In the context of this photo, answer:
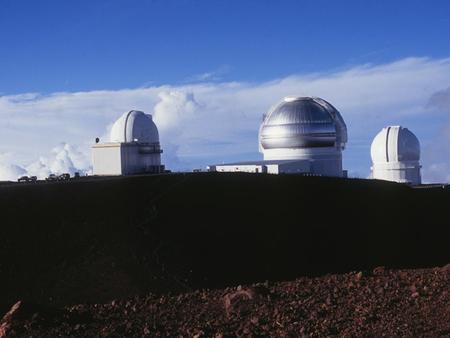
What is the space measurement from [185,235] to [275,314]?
8970 mm

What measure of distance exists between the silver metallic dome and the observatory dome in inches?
422

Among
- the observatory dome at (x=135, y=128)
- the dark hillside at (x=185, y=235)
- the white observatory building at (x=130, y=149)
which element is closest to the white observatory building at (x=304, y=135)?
the observatory dome at (x=135, y=128)

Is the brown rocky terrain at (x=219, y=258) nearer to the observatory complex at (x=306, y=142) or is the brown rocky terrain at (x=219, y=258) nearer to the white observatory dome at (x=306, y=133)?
the observatory complex at (x=306, y=142)

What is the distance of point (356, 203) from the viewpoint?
22750 mm

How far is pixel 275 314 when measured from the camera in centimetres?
966

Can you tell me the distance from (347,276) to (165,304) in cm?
350

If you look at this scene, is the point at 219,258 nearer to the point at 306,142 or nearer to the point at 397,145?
the point at 306,142

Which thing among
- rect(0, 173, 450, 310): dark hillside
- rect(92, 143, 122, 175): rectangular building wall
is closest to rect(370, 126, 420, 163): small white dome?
rect(92, 143, 122, 175): rectangular building wall

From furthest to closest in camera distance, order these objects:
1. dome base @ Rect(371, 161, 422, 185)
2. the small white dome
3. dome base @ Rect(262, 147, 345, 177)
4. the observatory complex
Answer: dome base @ Rect(371, 161, 422, 185), the small white dome, dome base @ Rect(262, 147, 345, 177), the observatory complex

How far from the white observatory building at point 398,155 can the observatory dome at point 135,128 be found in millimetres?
18810

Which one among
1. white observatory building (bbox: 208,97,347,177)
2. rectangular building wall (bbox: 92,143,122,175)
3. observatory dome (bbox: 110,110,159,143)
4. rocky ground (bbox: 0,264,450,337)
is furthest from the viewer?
white observatory building (bbox: 208,97,347,177)

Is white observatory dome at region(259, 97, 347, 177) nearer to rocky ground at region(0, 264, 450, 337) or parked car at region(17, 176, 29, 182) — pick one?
parked car at region(17, 176, 29, 182)

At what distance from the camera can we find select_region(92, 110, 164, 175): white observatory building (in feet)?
117

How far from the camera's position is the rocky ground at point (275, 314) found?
895 centimetres
